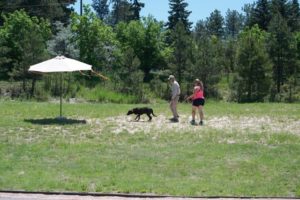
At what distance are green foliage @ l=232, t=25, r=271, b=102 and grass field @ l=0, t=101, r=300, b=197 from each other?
85.0 feet

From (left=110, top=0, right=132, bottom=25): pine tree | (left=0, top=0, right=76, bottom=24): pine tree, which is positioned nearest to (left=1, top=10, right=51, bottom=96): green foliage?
(left=0, top=0, right=76, bottom=24): pine tree

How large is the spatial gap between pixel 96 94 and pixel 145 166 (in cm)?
3101

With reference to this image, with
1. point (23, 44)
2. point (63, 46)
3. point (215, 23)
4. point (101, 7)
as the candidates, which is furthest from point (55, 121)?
point (101, 7)

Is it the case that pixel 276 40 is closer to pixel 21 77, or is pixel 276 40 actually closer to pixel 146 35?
pixel 146 35

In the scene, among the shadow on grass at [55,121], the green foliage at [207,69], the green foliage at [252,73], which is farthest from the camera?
the green foliage at [207,69]

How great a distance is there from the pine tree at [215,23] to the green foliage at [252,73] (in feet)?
168

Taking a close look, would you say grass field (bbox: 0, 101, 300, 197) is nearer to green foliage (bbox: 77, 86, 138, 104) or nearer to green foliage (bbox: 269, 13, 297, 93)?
green foliage (bbox: 77, 86, 138, 104)

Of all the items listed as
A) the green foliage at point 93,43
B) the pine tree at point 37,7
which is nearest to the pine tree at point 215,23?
the pine tree at point 37,7

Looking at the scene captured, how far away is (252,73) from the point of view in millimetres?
45281

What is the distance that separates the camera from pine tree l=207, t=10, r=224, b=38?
9712cm

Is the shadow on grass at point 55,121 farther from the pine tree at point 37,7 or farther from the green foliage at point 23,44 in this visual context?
the pine tree at point 37,7

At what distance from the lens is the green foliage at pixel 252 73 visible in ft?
148

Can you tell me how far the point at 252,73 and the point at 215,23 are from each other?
5386 cm

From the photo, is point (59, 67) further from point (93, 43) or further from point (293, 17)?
point (293, 17)
